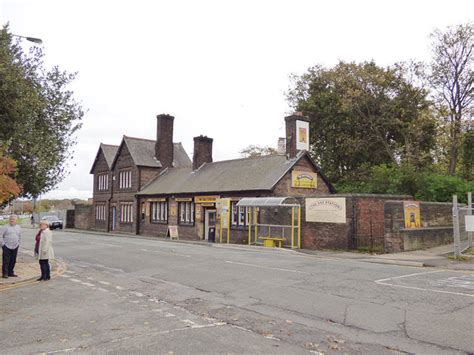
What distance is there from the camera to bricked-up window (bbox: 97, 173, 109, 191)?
46856 mm

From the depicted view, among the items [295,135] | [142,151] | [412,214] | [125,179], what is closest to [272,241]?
[412,214]

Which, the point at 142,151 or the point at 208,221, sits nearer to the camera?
the point at 208,221

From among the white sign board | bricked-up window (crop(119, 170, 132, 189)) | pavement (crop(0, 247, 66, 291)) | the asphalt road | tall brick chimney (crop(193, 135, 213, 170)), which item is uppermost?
tall brick chimney (crop(193, 135, 213, 170))

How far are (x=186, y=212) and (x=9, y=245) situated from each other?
22.0 metres

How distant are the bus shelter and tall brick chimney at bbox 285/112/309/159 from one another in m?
5.24

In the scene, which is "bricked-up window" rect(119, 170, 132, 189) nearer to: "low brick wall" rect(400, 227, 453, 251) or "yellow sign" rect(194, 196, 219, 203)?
"yellow sign" rect(194, 196, 219, 203)

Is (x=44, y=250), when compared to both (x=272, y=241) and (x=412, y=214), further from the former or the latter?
(x=412, y=214)

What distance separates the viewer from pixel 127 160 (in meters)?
42.7

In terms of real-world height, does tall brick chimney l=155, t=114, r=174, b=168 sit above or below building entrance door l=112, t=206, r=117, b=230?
above

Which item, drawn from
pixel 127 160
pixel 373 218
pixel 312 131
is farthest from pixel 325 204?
→ pixel 127 160

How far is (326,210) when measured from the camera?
72.9 ft

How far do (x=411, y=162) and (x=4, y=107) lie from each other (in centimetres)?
3058

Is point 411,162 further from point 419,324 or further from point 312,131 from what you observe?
point 419,324

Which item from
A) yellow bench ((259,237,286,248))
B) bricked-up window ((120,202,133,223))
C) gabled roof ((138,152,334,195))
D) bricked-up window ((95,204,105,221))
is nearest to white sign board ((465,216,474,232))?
yellow bench ((259,237,286,248))
